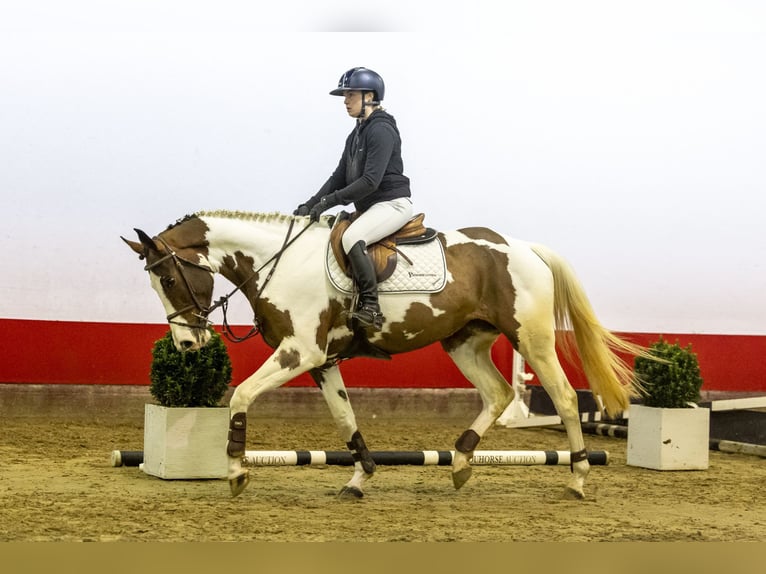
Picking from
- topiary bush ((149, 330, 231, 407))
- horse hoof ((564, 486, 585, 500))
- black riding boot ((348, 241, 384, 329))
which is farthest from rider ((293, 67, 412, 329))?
horse hoof ((564, 486, 585, 500))

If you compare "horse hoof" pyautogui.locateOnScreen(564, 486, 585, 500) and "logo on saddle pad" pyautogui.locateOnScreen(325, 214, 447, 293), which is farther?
"horse hoof" pyautogui.locateOnScreen(564, 486, 585, 500)

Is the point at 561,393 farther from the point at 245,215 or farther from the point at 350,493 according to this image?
the point at 245,215

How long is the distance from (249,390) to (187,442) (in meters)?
1.04

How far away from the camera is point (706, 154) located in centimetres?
976

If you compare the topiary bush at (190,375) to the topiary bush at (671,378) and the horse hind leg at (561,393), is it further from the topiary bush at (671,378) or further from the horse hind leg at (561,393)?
the topiary bush at (671,378)

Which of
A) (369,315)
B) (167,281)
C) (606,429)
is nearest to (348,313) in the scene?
(369,315)

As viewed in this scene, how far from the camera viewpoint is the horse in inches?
204

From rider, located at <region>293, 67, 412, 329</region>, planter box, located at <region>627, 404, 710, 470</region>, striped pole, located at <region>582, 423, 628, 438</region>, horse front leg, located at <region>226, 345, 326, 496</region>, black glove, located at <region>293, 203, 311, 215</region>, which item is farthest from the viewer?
striped pole, located at <region>582, 423, 628, 438</region>

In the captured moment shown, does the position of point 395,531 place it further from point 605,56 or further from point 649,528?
point 605,56

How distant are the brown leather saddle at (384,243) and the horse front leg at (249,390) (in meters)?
0.54

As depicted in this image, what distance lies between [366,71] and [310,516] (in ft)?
7.98

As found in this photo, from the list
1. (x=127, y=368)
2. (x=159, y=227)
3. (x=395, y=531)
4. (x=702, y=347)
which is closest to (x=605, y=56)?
(x=702, y=347)

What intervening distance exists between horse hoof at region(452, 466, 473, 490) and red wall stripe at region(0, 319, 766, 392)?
373 centimetres

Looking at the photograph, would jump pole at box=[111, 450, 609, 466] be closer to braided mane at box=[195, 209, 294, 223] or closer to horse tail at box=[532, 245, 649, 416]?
horse tail at box=[532, 245, 649, 416]
